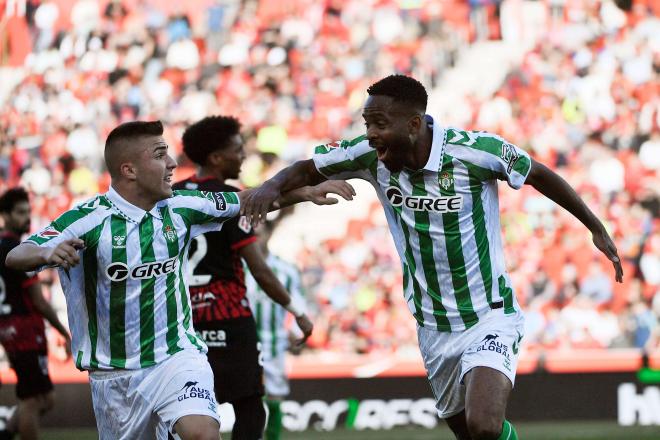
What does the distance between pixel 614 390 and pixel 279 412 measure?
188 inches

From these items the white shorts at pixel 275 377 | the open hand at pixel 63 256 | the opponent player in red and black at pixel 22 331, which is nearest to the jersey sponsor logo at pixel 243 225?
the open hand at pixel 63 256

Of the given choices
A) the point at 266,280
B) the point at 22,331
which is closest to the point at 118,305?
the point at 266,280

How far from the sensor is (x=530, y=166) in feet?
18.1

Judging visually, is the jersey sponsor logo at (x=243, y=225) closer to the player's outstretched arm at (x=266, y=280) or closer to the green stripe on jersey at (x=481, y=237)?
the player's outstretched arm at (x=266, y=280)

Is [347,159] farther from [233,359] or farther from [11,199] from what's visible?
[11,199]

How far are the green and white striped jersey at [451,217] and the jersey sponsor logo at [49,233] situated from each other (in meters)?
1.48

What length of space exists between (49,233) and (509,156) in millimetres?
2227

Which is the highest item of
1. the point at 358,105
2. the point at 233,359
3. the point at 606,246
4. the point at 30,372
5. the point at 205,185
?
the point at 205,185

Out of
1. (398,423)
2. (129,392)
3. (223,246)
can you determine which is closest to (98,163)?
(398,423)

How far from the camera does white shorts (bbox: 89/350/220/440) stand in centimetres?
493

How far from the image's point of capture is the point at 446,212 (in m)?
5.43

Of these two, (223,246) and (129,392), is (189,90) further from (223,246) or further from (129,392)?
(129,392)

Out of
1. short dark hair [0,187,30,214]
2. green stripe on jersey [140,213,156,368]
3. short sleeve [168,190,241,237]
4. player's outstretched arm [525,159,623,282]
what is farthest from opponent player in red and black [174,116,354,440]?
short dark hair [0,187,30,214]

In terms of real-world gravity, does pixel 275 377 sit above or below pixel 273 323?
below
